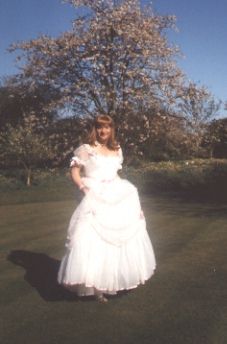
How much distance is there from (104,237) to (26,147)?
71.4 ft

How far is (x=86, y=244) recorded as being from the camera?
6355mm

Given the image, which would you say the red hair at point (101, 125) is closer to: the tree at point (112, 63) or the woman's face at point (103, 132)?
the woman's face at point (103, 132)

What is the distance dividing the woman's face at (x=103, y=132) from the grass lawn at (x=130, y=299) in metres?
2.26

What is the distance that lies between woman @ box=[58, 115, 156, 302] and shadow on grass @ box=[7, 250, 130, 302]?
1.32 feet

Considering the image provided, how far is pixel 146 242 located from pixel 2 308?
7.20 ft

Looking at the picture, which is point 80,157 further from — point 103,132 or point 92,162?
point 103,132

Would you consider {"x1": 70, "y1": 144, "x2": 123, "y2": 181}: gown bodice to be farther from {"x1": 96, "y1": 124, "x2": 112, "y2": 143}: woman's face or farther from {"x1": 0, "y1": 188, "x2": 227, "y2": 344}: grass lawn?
{"x1": 0, "y1": 188, "x2": 227, "y2": 344}: grass lawn

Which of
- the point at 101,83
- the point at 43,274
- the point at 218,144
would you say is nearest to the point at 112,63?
the point at 101,83

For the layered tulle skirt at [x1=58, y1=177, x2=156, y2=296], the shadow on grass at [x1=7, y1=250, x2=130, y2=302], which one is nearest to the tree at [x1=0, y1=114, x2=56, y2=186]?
the shadow on grass at [x1=7, y1=250, x2=130, y2=302]

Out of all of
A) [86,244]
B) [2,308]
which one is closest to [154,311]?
[86,244]

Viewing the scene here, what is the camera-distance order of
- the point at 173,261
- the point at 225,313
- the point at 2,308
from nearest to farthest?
the point at 225,313 < the point at 2,308 < the point at 173,261

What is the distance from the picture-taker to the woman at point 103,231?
249 inches

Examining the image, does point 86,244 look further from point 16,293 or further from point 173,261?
point 173,261

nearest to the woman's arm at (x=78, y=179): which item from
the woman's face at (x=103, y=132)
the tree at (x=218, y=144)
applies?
the woman's face at (x=103, y=132)
